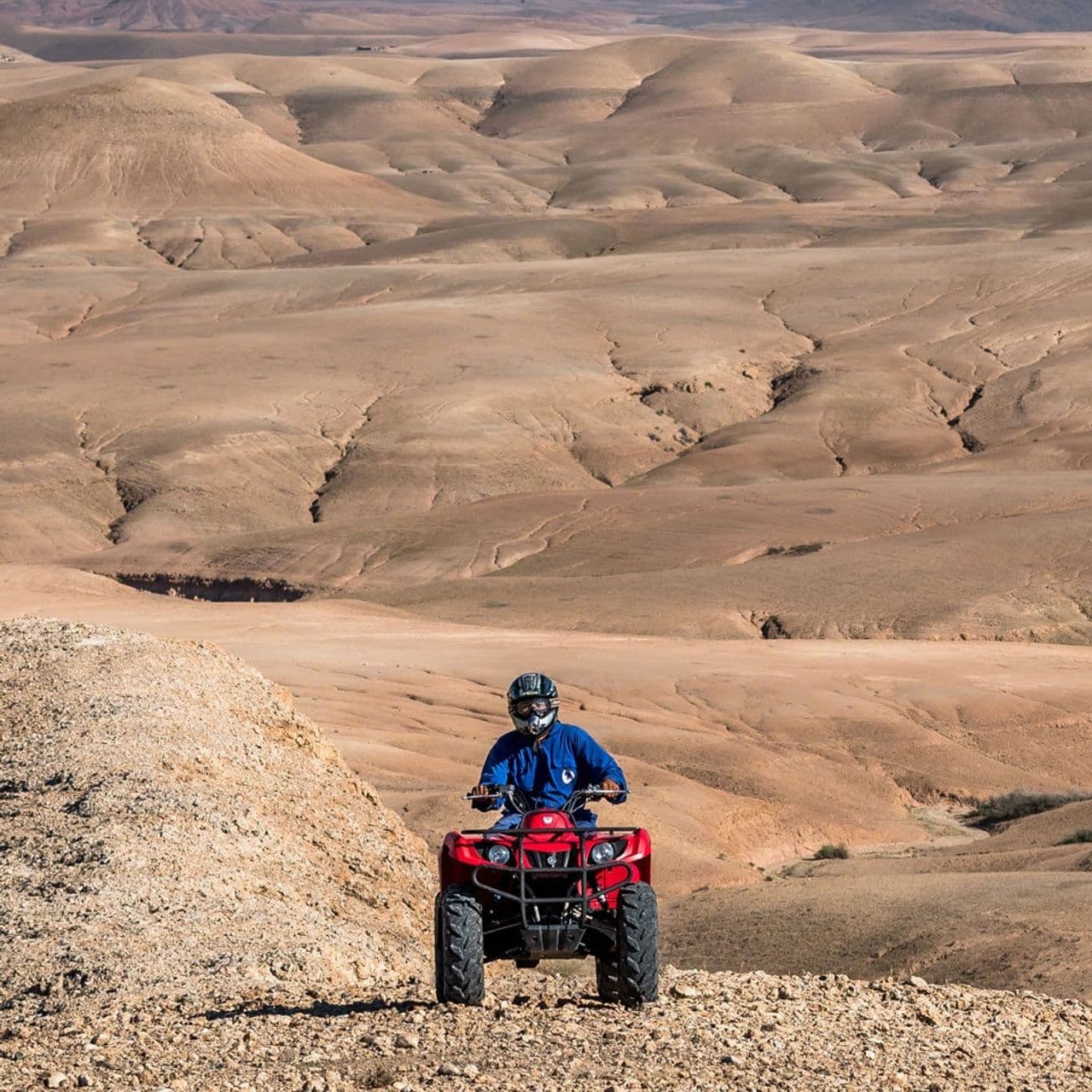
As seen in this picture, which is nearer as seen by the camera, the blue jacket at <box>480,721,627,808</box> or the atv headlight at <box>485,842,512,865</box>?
the atv headlight at <box>485,842,512,865</box>

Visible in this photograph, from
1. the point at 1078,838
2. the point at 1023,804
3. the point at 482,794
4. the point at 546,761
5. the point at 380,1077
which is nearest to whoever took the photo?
the point at 380,1077

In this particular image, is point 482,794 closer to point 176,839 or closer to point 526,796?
point 526,796

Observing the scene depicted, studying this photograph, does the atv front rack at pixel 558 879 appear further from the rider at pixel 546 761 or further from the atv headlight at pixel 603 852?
the rider at pixel 546 761

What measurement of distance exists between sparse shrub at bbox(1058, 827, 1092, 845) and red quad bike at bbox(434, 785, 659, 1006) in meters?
9.21

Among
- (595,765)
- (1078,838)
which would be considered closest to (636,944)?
(595,765)

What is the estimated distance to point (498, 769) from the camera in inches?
309

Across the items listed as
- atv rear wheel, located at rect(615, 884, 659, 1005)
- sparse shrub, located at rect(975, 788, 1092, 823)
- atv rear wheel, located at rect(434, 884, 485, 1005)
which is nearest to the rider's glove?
atv rear wheel, located at rect(434, 884, 485, 1005)

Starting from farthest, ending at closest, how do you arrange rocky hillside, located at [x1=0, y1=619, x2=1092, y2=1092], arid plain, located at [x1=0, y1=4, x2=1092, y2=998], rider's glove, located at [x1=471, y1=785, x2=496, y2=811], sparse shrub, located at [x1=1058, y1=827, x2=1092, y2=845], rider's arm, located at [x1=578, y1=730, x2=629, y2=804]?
arid plain, located at [x1=0, y1=4, x2=1092, y2=998] → sparse shrub, located at [x1=1058, y1=827, x2=1092, y2=845] → rider's arm, located at [x1=578, y1=730, x2=629, y2=804] → rider's glove, located at [x1=471, y1=785, x2=496, y2=811] → rocky hillside, located at [x1=0, y1=619, x2=1092, y2=1092]

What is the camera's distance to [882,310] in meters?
67.3

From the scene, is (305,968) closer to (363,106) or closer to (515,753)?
(515,753)

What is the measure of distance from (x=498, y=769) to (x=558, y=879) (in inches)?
22.5

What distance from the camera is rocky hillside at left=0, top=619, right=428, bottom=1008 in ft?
28.3

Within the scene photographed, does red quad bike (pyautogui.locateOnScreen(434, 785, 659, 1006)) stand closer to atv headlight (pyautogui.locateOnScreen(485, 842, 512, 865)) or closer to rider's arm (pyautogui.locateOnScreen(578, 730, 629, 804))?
atv headlight (pyautogui.locateOnScreen(485, 842, 512, 865))

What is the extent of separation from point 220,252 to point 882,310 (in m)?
44.3
